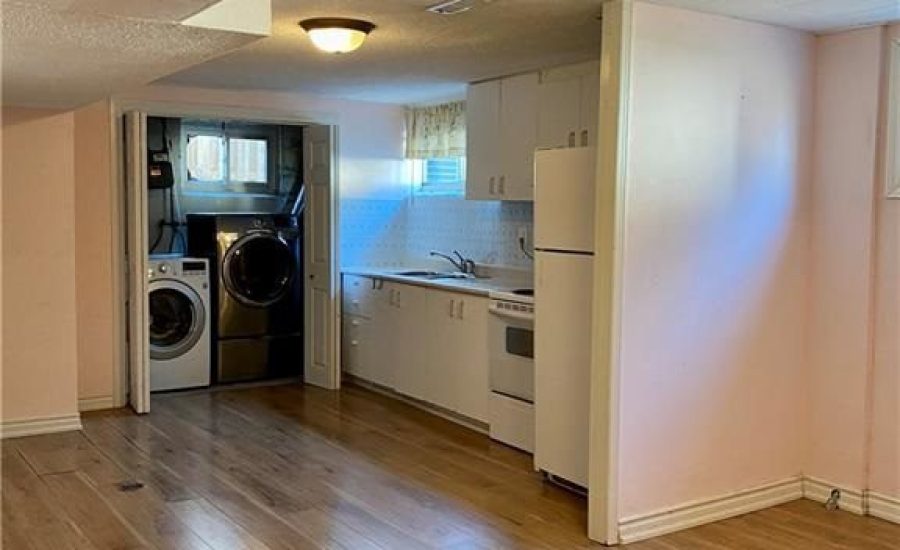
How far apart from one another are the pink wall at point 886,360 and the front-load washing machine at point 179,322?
15.0 feet

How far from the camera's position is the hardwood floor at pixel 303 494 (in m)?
3.71

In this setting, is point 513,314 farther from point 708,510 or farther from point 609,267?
point 708,510

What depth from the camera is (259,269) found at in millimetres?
7117

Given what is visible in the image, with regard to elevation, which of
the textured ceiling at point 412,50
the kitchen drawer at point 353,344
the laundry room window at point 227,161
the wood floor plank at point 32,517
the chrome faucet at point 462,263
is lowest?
the wood floor plank at point 32,517

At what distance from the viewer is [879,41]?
12.9 ft

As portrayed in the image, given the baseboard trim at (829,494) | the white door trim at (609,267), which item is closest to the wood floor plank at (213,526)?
the white door trim at (609,267)

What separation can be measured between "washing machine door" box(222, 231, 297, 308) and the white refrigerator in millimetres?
3268

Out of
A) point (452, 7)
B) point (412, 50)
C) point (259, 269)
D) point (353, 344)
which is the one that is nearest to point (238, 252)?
point (259, 269)

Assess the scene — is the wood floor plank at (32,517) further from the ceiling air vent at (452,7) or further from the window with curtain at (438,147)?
the window with curtain at (438,147)

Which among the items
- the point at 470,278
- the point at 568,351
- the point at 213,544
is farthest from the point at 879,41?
the point at 213,544

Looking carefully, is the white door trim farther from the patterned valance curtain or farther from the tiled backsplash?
the patterned valance curtain

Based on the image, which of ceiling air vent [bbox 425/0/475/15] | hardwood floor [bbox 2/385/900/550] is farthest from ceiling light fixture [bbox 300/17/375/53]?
hardwood floor [bbox 2/385/900/550]

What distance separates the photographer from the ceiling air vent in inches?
139

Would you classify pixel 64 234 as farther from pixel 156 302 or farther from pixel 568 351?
pixel 568 351
